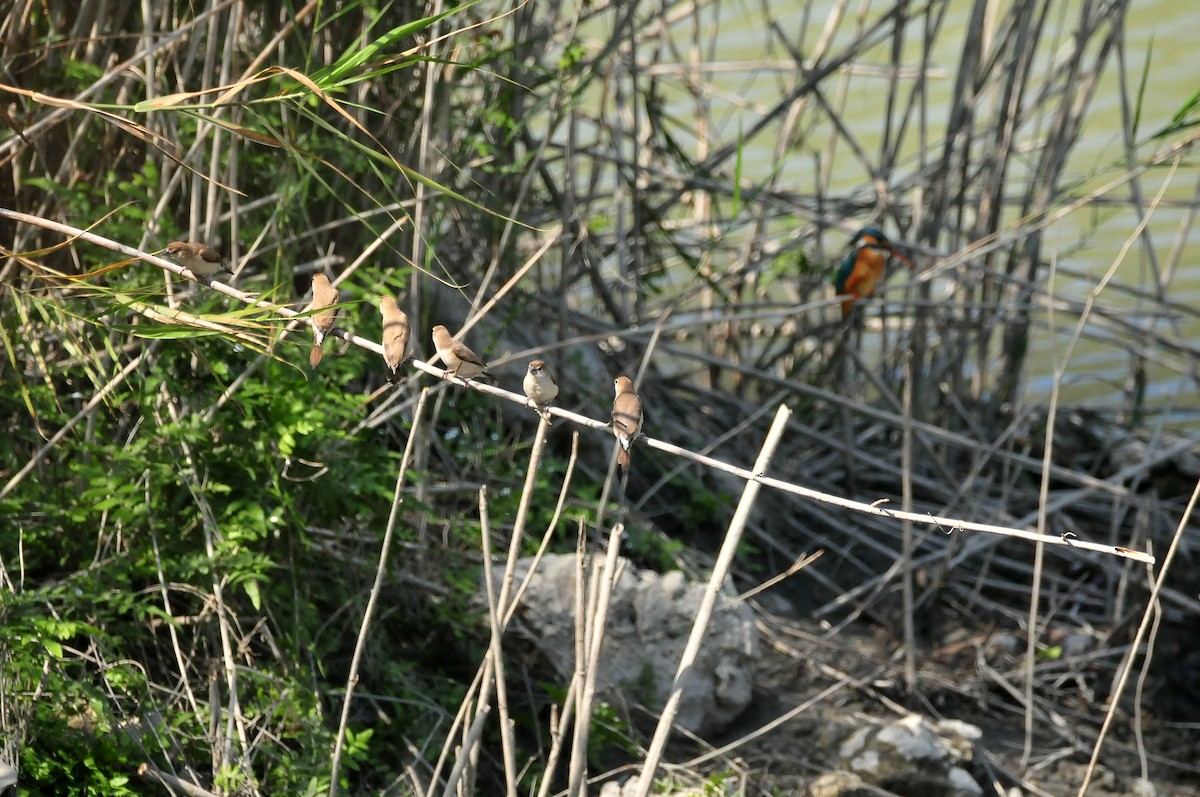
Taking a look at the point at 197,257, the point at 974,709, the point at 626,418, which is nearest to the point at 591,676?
the point at 626,418

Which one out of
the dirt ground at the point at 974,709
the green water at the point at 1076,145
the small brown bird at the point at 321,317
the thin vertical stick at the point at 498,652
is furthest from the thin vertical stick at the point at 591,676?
the green water at the point at 1076,145

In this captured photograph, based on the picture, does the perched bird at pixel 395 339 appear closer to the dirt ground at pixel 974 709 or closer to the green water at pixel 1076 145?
the dirt ground at pixel 974 709

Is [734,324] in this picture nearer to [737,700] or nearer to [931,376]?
[931,376]

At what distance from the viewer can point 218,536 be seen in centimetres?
294

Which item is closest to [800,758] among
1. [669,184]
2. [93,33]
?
[669,184]

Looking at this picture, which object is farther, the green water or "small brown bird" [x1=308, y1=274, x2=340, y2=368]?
the green water

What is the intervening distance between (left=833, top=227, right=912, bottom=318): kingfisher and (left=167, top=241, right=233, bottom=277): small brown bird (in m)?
2.78

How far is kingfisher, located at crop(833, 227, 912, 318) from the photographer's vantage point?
4762 millimetres

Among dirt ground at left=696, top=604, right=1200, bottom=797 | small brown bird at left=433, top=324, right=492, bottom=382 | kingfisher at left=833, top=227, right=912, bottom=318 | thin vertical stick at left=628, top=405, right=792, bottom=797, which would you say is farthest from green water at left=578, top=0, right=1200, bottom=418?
thin vertical stick at left=628, top=405, right=792, bottom=797

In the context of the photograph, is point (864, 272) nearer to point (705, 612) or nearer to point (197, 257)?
point (197, 257)

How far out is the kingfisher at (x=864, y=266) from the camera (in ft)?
15.6

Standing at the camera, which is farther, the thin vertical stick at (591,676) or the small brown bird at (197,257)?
the small brown bird at (197,257)

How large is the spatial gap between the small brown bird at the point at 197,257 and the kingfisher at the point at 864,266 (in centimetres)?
278

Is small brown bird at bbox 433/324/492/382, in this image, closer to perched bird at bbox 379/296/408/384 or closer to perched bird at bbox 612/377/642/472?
perched bird at bbox 379/296/408/384
